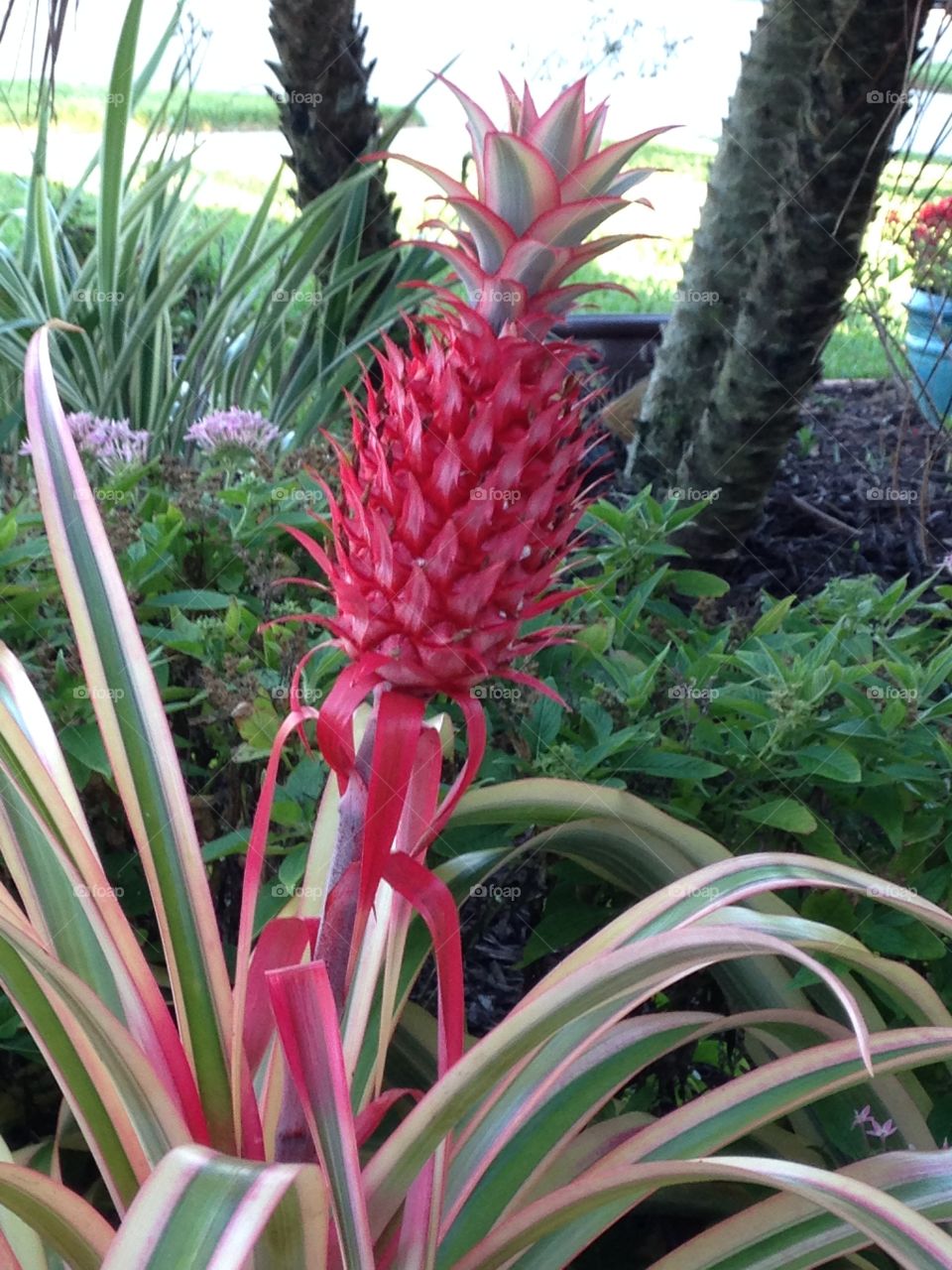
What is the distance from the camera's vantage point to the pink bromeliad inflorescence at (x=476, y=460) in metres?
0.63

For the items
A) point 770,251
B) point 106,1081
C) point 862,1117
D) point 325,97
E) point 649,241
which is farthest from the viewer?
point 649,241

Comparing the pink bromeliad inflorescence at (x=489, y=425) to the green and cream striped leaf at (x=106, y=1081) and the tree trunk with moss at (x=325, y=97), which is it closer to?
the green and cream striped leaf at (x=106, y=1081)

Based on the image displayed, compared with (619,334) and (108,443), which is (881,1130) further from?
(619,334)

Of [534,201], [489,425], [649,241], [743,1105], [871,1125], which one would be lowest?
[871,1125]

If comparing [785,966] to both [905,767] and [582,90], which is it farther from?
[582,90]

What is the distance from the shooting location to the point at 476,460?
630 millimetres

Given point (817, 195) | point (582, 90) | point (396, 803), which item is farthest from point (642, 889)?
point (817, 195)

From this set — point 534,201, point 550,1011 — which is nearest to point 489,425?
point 534,201

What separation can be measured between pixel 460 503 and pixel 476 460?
24mm

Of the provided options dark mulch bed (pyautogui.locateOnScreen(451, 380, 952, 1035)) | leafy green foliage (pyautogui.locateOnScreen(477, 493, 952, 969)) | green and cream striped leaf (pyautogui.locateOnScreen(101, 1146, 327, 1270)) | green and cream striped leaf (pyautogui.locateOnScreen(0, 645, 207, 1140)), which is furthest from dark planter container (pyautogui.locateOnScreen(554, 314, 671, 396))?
green and cream striped leaf (pyautogui.locateOnScreen(101, 1146, 327, 1270))

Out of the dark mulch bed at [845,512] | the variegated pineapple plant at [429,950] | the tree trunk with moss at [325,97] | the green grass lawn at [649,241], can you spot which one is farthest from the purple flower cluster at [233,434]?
the green grass lawn at [649,241]

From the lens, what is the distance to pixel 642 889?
1016mm

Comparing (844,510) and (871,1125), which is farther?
(844,510)

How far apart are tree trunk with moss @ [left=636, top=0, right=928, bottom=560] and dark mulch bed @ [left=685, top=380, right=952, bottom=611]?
26 cm
